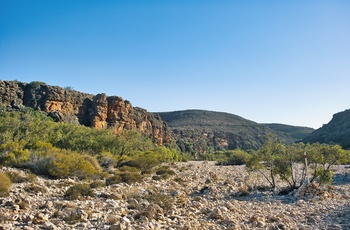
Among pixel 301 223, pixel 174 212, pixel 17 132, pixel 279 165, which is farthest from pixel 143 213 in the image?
pixel 17 132

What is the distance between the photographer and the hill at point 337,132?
279 ft

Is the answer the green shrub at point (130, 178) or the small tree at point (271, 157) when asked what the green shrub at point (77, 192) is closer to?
the green shrub at point (130, 178)

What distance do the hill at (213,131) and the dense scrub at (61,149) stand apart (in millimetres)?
64439

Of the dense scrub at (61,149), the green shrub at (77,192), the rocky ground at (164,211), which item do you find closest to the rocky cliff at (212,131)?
the dense scrub at (61,149)

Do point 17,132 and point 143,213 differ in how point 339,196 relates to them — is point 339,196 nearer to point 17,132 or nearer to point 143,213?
point 143,213

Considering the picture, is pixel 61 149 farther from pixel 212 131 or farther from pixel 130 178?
pixel 212 131

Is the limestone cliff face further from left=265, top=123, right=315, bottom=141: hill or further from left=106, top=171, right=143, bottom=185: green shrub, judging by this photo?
left=265, top=123, right=315, bottom=141: hill

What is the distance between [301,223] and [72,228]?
8.50 m

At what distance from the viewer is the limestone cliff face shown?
220 ft

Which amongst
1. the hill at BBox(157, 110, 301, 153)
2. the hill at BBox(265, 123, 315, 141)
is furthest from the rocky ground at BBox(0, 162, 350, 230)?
the hill at BBox(265, 123, 315, 141)

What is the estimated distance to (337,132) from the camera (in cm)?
9738

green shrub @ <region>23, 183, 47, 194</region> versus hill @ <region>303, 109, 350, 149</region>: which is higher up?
hill @ <region>303, 109, 350, 149</region>

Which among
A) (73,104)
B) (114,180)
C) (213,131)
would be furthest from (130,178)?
(213,131)

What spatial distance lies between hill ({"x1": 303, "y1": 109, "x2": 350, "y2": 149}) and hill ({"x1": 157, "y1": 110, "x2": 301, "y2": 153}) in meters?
19.8
